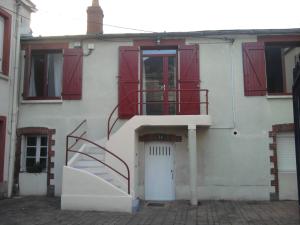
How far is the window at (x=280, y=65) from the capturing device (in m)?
11.9

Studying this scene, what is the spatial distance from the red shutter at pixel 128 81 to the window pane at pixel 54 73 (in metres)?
2.33

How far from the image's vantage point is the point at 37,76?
12820mm

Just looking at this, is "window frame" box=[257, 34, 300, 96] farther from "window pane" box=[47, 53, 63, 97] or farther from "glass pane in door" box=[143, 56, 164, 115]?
"window pane" box=[47, 53, 63, 97]

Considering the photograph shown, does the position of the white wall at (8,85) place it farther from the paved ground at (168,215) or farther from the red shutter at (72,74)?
the paved ground at (168,215)

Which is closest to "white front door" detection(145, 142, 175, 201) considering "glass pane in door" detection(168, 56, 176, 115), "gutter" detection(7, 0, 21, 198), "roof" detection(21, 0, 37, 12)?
"glass pane in door" detection(168, 56, 176, 115)

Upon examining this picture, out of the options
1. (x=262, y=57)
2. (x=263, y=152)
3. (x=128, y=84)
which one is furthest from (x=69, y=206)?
(x=262, y=57)

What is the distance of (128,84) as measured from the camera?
1198cm

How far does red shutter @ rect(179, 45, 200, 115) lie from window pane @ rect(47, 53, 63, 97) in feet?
14.3

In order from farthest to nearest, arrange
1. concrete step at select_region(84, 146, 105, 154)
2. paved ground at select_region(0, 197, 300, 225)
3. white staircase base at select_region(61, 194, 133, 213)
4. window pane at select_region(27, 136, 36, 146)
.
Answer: window pane at select_region(27, 136, 36, 146) < concrete step at select_region(84, 146, 105, 154) < white staircase base at select_region(61, 194, 133, 213) < paved ground at select_region(0, 197, 300, 225)

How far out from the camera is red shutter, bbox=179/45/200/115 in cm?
1163

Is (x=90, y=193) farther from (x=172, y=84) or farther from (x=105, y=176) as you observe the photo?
(x=172, y=84)

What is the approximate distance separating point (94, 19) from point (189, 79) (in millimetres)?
4515

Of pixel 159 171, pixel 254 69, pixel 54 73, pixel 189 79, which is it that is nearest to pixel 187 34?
pixel 189 79

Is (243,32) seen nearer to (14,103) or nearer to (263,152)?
(263,152)
